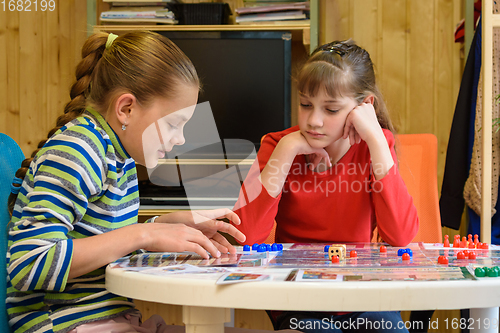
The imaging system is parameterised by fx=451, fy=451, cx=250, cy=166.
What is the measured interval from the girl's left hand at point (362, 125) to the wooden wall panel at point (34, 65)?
66.7 inches

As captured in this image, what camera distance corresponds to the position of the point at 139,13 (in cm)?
197

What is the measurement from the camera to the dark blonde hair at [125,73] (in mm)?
859

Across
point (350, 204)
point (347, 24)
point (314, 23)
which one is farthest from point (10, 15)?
point (350, 204)

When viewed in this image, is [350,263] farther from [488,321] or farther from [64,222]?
[64,222]

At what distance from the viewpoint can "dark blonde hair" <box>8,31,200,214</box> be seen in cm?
86

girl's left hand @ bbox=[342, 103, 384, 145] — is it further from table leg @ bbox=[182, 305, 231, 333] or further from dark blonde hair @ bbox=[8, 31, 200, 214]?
table leg @ bbox=[182, 305, 231, 333]

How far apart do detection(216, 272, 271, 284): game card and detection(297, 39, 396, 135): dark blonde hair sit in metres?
0.61

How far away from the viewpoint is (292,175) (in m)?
1.20

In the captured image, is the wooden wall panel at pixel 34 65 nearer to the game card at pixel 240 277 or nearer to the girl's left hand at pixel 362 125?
the girl's left hand at pixel 362 125

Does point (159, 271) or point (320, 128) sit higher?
point (320, 128)

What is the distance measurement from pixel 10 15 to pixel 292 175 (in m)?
1.92

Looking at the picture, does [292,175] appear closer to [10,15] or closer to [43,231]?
[43,231]

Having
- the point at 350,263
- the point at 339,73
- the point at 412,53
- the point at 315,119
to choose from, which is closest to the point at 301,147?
the point at 315,119

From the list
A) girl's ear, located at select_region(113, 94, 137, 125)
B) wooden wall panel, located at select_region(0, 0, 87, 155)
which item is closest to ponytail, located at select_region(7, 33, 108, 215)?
girl's ear, located at select_region(113, 94, 137, 125)
